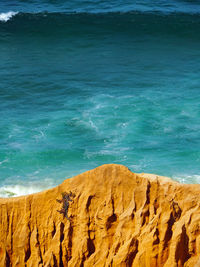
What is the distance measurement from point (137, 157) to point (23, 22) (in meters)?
39.8

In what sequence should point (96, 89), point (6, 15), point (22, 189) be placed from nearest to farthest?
point (22, 189) → point (96, 89) → point (6, 15)

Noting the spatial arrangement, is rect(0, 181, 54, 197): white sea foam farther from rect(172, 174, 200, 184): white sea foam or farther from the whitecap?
rect(172, 174, 200, 184): white sea foam

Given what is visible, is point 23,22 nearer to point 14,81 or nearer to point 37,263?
point 14,81

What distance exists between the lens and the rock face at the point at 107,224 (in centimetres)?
2302

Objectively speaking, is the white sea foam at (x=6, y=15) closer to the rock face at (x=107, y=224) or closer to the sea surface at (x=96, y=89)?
the sea surface at (x=96, y=89)

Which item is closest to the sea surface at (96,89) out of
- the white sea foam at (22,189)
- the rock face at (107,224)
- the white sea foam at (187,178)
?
the white sea foam at (22,189)

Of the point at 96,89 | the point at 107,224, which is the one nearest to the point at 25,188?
the point at 107,224

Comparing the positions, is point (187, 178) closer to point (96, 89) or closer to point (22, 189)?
point (22, 189)

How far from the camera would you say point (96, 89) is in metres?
59.8

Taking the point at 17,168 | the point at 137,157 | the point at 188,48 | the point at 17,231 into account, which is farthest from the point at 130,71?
the point at 17,231

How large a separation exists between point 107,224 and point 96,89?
3703 cm

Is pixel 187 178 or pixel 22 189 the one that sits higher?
pixel 187 178

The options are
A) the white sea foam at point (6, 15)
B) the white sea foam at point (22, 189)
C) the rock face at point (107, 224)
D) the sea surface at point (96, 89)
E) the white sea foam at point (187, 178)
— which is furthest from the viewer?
the white sea foam at point (6, 15)

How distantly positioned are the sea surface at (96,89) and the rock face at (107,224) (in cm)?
1710
